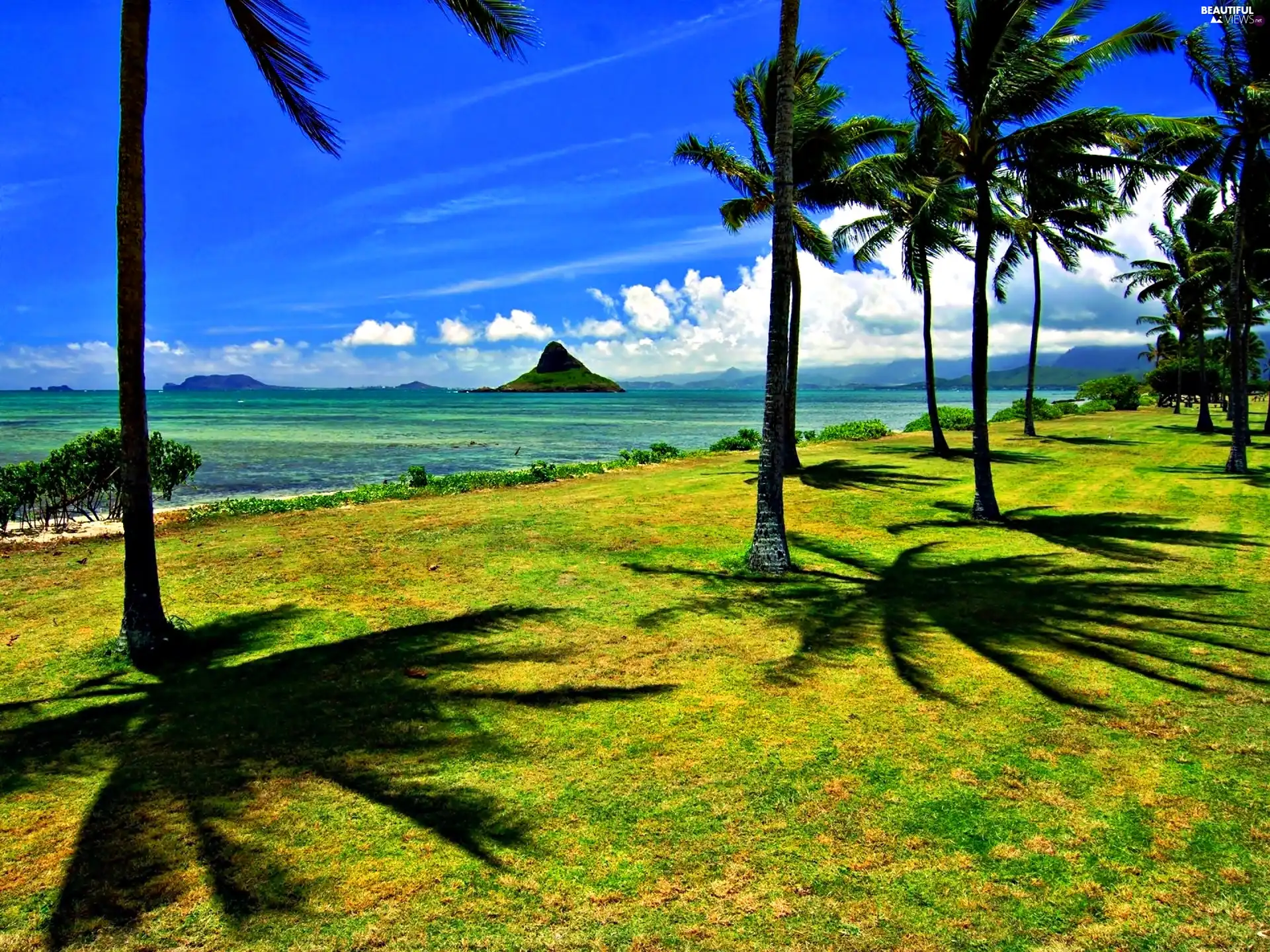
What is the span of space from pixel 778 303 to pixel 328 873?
29.1 feet

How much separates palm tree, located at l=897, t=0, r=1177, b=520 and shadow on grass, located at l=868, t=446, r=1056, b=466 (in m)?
13.0

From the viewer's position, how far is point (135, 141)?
704cm

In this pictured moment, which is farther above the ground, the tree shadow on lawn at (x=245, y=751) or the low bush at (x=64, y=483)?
the low bush at (x=64, y=483)

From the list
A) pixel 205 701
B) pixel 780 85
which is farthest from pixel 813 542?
pixel 205 701

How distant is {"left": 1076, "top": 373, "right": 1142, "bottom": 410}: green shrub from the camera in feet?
211

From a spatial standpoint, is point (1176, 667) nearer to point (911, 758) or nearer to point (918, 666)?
point (918, 666)

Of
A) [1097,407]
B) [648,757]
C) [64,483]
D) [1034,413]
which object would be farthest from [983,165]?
[1097,407]

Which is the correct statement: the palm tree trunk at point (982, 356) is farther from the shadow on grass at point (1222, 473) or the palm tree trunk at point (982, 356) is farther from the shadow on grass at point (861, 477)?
the shadow on grass at point (1222, 473)

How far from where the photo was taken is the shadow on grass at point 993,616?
279 inches

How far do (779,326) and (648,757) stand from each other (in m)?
7.04

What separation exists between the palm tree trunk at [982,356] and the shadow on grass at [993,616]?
3.17 m

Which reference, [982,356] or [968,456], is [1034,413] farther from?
[982,356]

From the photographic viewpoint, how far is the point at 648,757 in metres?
5.44

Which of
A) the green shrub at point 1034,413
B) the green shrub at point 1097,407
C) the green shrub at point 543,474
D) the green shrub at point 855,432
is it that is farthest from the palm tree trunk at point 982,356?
the green shrub at point 1097,407
